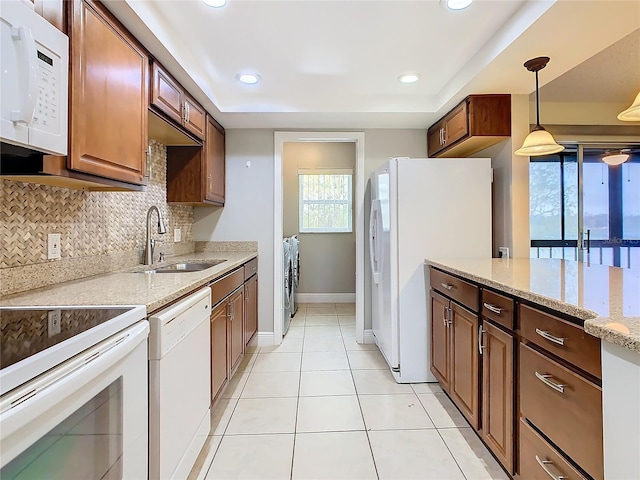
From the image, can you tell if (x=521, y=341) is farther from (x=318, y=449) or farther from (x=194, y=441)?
(x=194, y=441)

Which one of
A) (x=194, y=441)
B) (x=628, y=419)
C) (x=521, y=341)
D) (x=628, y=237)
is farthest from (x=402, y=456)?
(x=628, y=237)

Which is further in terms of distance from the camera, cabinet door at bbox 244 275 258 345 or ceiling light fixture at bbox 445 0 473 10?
cabinet door at bbox 244 275 258 345

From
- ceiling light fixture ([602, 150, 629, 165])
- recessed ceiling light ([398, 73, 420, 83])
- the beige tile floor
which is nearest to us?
the beige tile floor

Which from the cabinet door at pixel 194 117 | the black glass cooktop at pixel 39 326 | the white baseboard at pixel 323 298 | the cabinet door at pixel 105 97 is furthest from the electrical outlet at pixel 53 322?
the white baseboard at pixel 323 298

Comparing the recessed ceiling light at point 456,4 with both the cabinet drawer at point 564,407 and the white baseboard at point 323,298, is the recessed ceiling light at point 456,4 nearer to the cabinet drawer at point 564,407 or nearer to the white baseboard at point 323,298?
the cabinet drawer at point 564,407

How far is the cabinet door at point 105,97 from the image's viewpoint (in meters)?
1.28

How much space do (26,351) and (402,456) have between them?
1.71 meters

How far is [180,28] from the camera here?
1956 millimetres

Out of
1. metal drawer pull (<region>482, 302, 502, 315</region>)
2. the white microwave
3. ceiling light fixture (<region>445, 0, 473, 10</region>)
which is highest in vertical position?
ceiling light fixture (<region>445, 0, 473, 10</region>)

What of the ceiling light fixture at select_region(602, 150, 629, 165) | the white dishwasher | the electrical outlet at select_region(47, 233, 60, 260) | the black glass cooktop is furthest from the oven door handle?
the ceiling light fixture at select_region(602, 150, 629, 165)

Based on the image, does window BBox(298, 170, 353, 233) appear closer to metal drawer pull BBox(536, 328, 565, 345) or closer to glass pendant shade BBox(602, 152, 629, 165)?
glass pendant shade BBox(602, 152, 629, 165)

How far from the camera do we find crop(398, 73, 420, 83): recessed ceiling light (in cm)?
257

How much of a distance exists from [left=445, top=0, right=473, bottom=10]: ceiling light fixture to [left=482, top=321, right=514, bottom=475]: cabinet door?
164cm

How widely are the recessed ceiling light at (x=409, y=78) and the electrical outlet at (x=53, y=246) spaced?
249 cm
